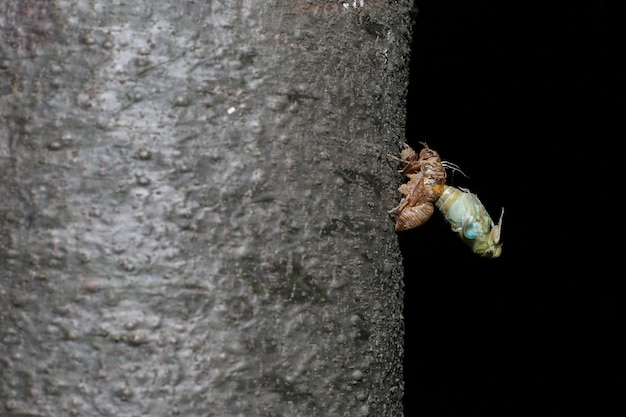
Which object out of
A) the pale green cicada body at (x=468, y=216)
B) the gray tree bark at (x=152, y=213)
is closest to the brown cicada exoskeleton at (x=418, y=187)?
the pale green cicada body at (x=468, y=216)

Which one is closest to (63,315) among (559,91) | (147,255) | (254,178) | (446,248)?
(147,255)

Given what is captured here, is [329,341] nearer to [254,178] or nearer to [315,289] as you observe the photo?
[315,289]

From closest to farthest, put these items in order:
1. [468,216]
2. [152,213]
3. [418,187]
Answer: [152,213]
[418,187]
[468,216]

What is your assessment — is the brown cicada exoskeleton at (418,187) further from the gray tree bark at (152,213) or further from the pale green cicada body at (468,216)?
the gray tree bark at (152,213)

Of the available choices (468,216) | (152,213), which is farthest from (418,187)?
(152,213)

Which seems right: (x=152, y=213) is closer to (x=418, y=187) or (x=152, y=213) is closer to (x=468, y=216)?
(x=418, y=187)
